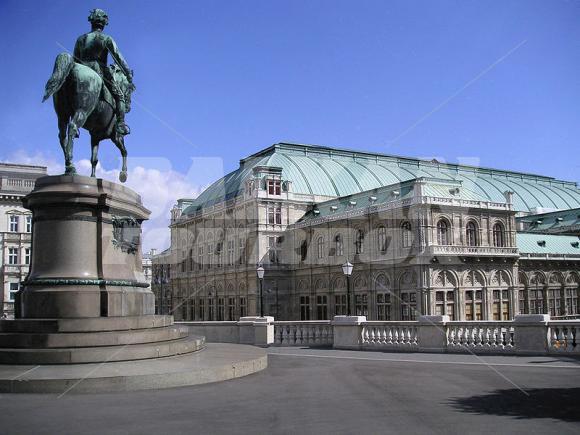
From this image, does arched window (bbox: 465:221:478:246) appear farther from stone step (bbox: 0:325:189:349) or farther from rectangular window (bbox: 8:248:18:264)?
stone step (bbox: 0:325:189:349)

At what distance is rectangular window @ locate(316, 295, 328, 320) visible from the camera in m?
68.1

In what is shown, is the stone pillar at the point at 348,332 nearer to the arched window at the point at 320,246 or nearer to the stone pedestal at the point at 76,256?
the stone pedestal at the point at 76,256

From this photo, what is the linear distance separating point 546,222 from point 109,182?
74740 mm

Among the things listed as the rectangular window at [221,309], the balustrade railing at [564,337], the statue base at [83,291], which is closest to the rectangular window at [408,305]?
the rectangular window at [221,309]

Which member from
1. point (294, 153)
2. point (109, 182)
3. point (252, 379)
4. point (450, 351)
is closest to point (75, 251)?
point (109, 182)

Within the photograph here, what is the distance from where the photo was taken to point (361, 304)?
62906 millimetres

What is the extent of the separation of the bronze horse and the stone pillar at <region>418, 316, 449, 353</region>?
12707 millimetres

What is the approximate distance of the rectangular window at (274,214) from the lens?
74.6m

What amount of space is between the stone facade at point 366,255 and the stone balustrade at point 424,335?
3053 centimetres

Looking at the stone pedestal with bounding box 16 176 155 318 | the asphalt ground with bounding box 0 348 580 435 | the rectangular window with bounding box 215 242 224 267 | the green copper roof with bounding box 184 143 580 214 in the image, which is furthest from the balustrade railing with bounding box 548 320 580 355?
the rectangular window with bounding box 215 242 224 267

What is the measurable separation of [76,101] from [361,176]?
2751 inches

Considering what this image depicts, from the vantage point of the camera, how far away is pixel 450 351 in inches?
A: 861

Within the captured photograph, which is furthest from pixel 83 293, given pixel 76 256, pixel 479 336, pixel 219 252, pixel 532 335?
pixel 219 252

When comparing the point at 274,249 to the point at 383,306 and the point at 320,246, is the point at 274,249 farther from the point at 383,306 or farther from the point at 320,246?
the point at 383,306
